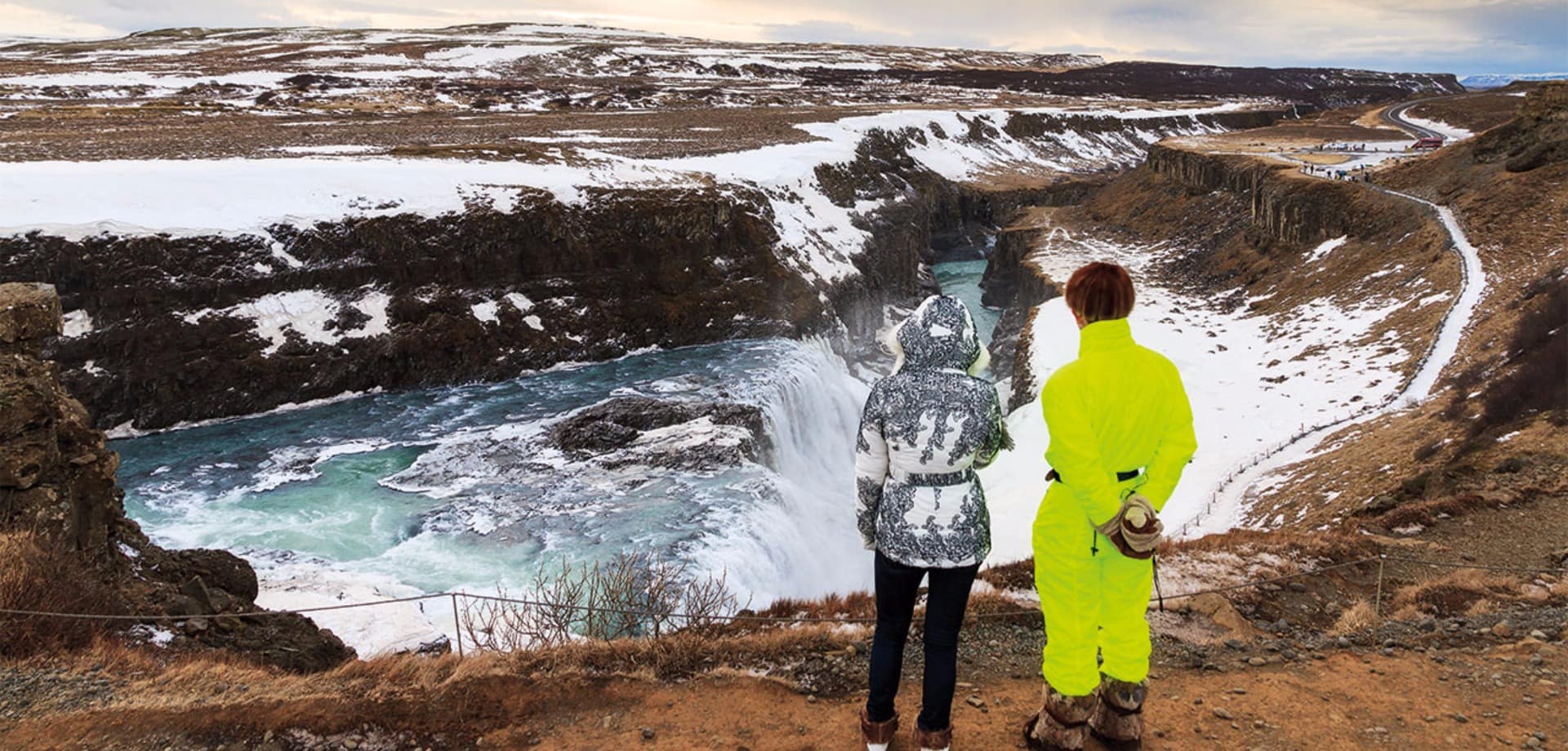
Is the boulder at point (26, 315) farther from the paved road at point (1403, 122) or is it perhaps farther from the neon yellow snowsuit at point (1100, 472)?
the paved road at point (1403, 122)

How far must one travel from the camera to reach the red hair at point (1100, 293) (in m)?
4.35

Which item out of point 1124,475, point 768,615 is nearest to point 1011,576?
point 768,615

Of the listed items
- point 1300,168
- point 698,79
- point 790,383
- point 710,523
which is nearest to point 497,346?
point 790,383

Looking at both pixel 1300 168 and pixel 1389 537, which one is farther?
pixel 1300 168

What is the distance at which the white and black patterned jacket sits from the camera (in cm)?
433

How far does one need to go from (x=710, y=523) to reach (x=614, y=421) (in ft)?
17.9

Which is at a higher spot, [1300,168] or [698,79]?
[698,79]

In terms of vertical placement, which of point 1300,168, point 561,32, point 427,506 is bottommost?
point 427,506

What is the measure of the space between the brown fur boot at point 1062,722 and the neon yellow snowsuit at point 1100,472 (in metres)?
0.22

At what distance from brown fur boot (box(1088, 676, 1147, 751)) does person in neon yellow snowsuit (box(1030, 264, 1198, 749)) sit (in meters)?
0.12

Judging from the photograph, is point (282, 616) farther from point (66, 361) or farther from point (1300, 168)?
point (1300, 168)

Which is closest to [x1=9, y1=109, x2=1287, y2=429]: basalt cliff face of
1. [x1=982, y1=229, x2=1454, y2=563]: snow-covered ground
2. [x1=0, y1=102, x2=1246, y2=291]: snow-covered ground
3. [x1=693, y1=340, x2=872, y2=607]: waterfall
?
[x1=0, y1=102, x2=1246, y2=291]: snow-covered ground

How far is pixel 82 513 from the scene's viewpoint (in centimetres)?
877

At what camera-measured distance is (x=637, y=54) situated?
427 feet
